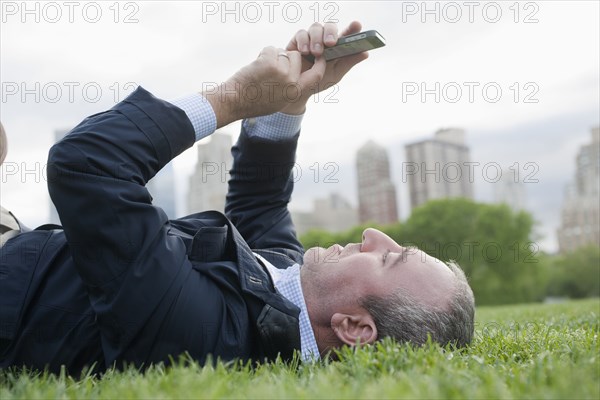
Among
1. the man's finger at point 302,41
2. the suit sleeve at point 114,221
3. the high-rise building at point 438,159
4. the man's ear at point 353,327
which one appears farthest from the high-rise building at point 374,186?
the suit sleeve at point 114,221

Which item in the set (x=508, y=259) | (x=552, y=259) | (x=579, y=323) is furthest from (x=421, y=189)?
(x=579, y=323)

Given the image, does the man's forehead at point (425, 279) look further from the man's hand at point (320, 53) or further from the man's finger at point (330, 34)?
the man's finger at point (330, 34)

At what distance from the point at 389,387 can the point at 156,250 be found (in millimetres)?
1441

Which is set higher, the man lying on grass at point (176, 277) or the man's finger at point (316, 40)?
the man's finger at point (316, 40)

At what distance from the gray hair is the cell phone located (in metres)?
1.62

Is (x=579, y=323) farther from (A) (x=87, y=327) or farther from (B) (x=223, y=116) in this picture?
(A) (x=87, y=327)

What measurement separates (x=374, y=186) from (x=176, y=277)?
114700mm

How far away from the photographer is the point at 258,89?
358 centimetres

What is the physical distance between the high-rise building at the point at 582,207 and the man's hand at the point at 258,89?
133 meters

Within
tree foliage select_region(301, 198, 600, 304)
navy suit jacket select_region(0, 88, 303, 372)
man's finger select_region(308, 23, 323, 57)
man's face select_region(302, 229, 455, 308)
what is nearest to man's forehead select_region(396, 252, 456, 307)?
man's face select_region(302, 229, 455, 308)

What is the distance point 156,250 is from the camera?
2984 millimetres

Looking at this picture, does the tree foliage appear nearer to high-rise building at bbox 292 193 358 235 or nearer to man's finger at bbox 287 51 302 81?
man's finger at bbox 287 51 302 81

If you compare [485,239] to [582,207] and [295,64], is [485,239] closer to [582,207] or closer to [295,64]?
[295,64]

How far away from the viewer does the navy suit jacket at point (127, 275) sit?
9.55ft
